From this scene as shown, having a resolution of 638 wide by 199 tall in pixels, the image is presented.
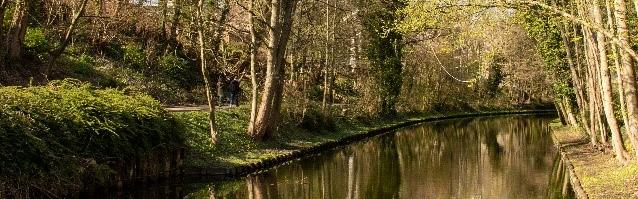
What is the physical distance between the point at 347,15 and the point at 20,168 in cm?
2756

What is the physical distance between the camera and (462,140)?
35.5 m

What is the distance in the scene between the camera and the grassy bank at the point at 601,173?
45.2 ft

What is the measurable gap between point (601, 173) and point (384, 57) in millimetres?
26383

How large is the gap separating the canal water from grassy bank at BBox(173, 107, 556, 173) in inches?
30.6

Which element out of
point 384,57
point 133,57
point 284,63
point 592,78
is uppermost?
point 384,57

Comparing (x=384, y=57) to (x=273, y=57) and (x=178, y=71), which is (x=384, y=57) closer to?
(x=178, y=71)

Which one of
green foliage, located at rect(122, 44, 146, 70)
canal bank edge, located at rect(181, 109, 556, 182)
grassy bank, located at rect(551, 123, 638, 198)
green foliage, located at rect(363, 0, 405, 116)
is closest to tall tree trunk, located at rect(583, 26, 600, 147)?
grassy bank, located at rect(551, 123, 638, 198)

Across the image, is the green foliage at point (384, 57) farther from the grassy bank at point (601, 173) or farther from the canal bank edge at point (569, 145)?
the grassy bank at point (601, 173)

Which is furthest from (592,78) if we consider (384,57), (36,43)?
(384,57)

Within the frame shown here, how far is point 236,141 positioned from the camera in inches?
897

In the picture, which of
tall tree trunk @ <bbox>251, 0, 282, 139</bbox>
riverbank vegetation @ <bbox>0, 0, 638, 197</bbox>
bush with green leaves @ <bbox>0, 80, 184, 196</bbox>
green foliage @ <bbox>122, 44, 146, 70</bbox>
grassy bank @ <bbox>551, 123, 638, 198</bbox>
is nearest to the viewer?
bush with green leaves @ <bbox>0, 80, 184, 196</bbox>

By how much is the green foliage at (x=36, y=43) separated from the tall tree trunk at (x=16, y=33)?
1.43 metres

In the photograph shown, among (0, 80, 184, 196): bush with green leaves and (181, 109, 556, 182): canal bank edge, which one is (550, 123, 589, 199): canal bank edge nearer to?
(181, 109, 556, 182): canal bank edge

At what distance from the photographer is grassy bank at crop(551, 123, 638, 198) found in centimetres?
1377
